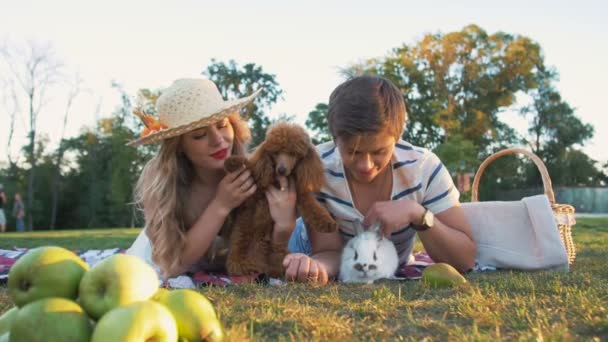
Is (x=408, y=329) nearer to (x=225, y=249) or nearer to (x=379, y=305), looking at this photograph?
(x=379, y=305)

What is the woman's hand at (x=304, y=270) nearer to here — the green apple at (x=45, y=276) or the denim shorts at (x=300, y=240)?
the denim shorts at (x=300, y=240)

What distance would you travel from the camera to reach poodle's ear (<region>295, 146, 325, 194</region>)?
366cm

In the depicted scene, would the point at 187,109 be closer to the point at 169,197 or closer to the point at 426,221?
the point at 169,197

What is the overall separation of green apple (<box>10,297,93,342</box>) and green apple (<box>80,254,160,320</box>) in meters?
0.07

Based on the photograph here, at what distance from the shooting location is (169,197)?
4.07m

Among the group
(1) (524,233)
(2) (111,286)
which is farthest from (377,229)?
(2) (111,286)

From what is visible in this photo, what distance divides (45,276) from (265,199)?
2063mm

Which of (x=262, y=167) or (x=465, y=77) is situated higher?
(x=465, y=77)

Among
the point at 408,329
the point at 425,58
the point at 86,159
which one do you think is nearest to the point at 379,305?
the point at 408,329

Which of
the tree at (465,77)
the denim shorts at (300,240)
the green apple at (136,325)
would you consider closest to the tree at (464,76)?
the tree at (465,77)

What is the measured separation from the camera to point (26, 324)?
159 cm

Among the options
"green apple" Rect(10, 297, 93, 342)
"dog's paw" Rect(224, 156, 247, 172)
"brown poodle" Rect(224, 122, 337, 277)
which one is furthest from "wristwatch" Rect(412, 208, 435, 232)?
"green apple" Rect(10, 297, 93, 342)

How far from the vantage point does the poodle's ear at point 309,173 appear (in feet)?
12.0

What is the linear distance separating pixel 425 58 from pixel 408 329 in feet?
104
